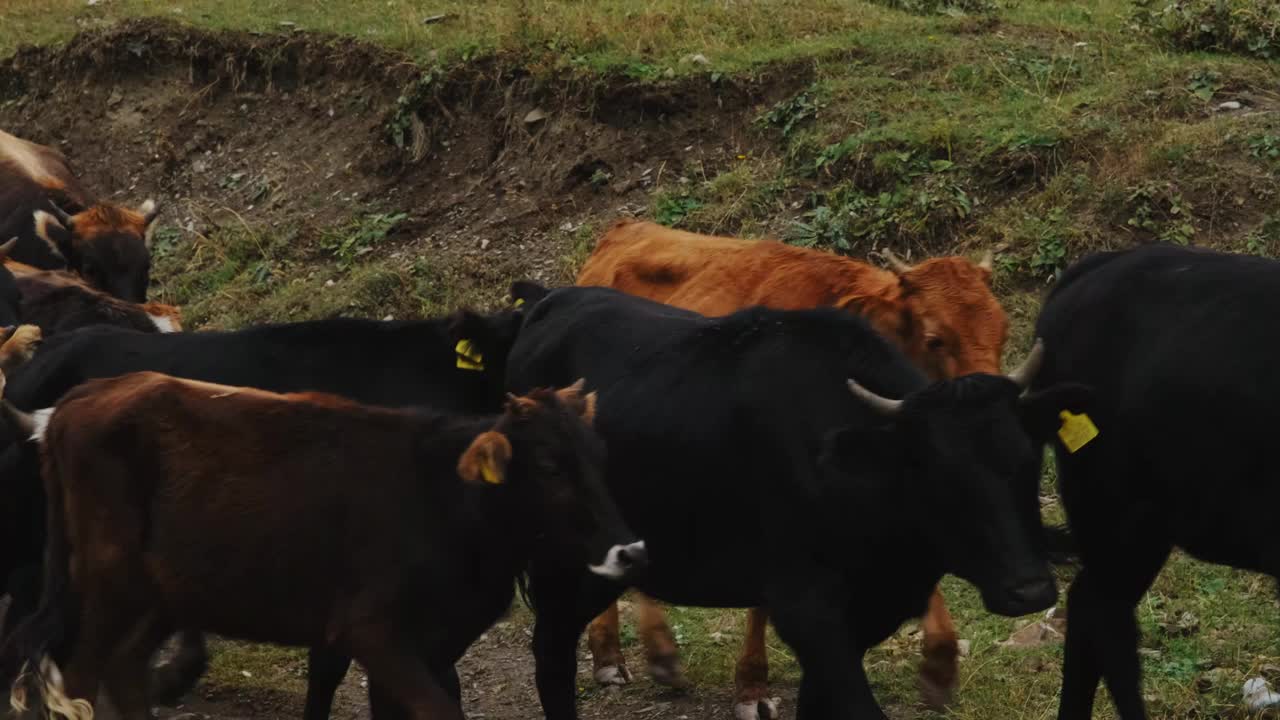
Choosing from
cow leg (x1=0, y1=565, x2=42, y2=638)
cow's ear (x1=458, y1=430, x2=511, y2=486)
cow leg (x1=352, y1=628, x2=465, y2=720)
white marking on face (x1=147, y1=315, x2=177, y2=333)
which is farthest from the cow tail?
white marking on face (x1=147, y1=315, x2=177, y2=333)

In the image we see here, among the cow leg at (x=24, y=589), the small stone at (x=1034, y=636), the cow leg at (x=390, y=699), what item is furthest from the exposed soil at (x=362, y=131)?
the cow leg at (x=390, y=699)

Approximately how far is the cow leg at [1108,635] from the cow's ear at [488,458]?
8.95 feet

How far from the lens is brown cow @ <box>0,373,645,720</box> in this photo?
652cm

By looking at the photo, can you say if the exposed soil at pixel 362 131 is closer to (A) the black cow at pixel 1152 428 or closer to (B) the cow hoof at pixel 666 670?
(B) the cow hoof at pixel 666 670

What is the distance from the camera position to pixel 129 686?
7.19 meters

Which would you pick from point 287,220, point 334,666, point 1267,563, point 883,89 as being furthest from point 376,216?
point 1267,563

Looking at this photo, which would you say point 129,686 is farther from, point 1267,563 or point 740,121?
point 740,121

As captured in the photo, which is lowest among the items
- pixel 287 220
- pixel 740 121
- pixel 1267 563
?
pixel 287 220

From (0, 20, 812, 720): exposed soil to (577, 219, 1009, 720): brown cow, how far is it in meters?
4.12

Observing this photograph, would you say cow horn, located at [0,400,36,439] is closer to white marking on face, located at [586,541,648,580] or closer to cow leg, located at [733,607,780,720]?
white marking on face, located at [586,541,648,580]

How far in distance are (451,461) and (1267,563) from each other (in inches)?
121

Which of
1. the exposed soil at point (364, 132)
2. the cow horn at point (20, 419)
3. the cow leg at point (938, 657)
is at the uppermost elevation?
the cow horn at point (20, 419)

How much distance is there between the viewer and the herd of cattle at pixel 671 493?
21.3 ft

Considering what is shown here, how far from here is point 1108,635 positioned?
298 inches
